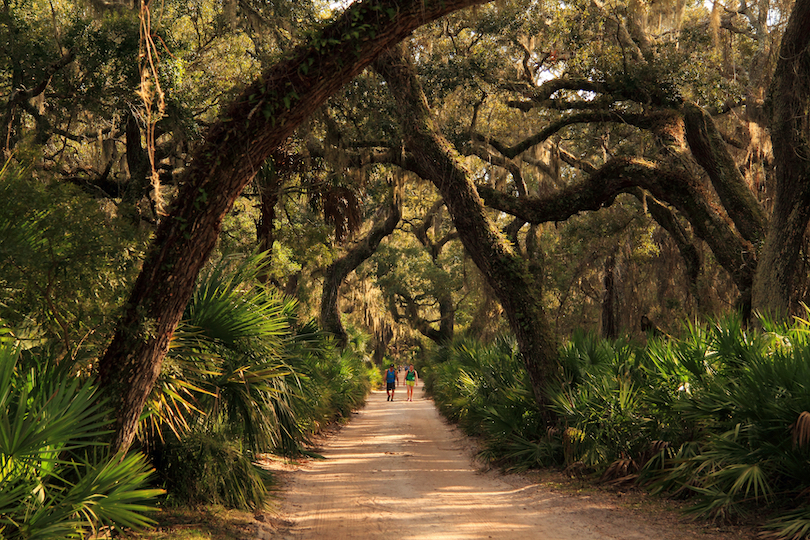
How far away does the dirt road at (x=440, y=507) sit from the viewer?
18.5 feet

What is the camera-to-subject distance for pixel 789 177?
28.4 feet

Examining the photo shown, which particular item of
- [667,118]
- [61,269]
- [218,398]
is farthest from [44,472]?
[667,118]

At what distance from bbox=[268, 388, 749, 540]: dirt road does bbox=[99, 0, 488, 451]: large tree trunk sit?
210 cm

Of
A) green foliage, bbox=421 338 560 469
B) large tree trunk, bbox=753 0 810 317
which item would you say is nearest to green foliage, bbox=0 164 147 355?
green foliage, bbox=421 338 560 469

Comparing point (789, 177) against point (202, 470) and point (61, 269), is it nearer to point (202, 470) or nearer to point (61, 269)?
point (202, 470)

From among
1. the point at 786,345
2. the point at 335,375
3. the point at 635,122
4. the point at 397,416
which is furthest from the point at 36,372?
the point at 397,416

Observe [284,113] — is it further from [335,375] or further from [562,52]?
[335,375]

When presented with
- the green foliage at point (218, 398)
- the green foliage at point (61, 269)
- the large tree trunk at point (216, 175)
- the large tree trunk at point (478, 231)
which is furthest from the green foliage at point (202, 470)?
the large tree trunk at point (478, 231)

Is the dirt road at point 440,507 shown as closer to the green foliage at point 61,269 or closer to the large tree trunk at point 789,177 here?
the green foliage at point 61,269

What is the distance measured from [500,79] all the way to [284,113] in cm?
904

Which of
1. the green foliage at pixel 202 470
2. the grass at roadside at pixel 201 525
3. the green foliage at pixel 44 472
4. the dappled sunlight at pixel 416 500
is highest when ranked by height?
the green foliage at pixel 44 472

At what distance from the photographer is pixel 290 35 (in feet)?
36.8

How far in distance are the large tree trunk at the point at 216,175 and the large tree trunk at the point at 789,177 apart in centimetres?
612

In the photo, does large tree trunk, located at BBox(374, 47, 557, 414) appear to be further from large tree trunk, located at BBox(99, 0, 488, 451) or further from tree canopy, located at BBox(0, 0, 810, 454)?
large tree trunk, located at BBox(99, 0, 488, 451)
